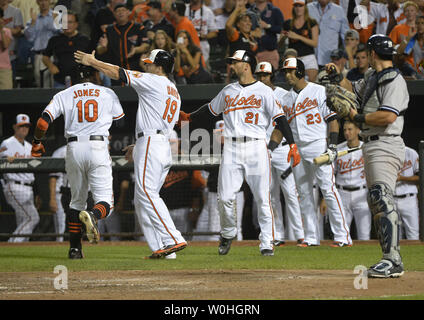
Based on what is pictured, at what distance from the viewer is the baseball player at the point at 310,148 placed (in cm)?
944

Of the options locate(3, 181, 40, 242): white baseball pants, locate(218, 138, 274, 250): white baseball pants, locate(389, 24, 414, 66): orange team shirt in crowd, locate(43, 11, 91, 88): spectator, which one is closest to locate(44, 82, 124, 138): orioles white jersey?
locate(218, 138, 274, 250): white baseball pants

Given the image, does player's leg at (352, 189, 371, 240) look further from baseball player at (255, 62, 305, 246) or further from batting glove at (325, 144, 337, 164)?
batting glove at (325, 144, 337, 164)

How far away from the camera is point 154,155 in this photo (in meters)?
7.47

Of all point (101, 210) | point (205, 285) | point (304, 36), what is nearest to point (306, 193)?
point (101, 210)

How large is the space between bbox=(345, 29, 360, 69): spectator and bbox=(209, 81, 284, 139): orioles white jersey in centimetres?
422

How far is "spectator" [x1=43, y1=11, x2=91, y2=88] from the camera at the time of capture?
12.6m

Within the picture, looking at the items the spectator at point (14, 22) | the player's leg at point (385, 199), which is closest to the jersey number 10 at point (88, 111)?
the player's leg at point (385, 199)

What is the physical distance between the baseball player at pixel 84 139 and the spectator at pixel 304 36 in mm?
4570

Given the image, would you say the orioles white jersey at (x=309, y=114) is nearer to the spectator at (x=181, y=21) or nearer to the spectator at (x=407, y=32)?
the spectator at (x=407, y=32)
